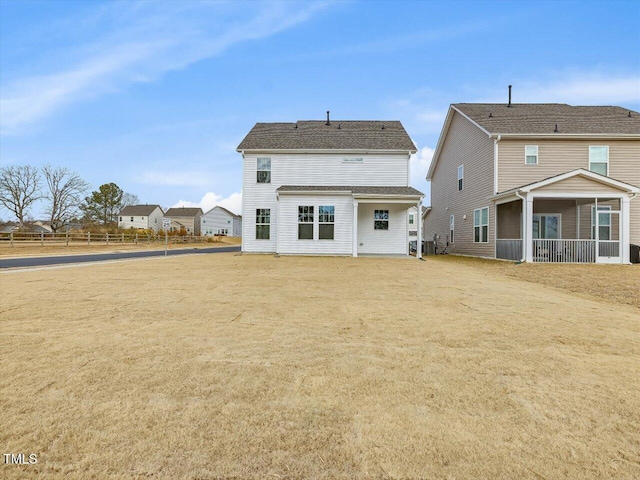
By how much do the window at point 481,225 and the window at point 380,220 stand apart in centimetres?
537

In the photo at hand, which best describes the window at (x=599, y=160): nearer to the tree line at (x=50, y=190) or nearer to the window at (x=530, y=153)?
the window at (x=530, y=153)

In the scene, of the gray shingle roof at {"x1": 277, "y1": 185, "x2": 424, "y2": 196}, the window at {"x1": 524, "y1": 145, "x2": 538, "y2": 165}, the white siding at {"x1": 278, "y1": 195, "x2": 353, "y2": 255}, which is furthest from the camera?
the white siding at {"x1": 278, "y1": 195, "x2": 353, "y2": 255}

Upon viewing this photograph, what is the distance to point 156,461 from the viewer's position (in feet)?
5.63

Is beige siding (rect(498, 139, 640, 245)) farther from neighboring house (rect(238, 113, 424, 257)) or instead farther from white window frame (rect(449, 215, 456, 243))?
white window frame (rect(449, 215, 456, 243))

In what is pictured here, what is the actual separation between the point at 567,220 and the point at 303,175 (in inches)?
565

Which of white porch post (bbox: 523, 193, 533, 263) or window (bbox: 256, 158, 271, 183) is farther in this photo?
window (bbox: 256, 158, 271, 183)

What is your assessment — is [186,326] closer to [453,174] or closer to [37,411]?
[37,411]

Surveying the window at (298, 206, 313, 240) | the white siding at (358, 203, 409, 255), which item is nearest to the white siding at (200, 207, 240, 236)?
the window at (298, 206, 313, 240)

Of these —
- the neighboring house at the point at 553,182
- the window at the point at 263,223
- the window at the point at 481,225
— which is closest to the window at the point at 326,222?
the window at the point at 263,223

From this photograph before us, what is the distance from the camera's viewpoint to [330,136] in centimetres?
1956

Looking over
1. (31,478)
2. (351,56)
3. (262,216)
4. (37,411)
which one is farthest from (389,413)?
(351,56)

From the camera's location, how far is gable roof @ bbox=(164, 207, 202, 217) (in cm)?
7625

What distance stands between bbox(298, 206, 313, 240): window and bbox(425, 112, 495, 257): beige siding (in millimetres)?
9530

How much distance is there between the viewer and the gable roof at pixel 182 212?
7625 centimetres
